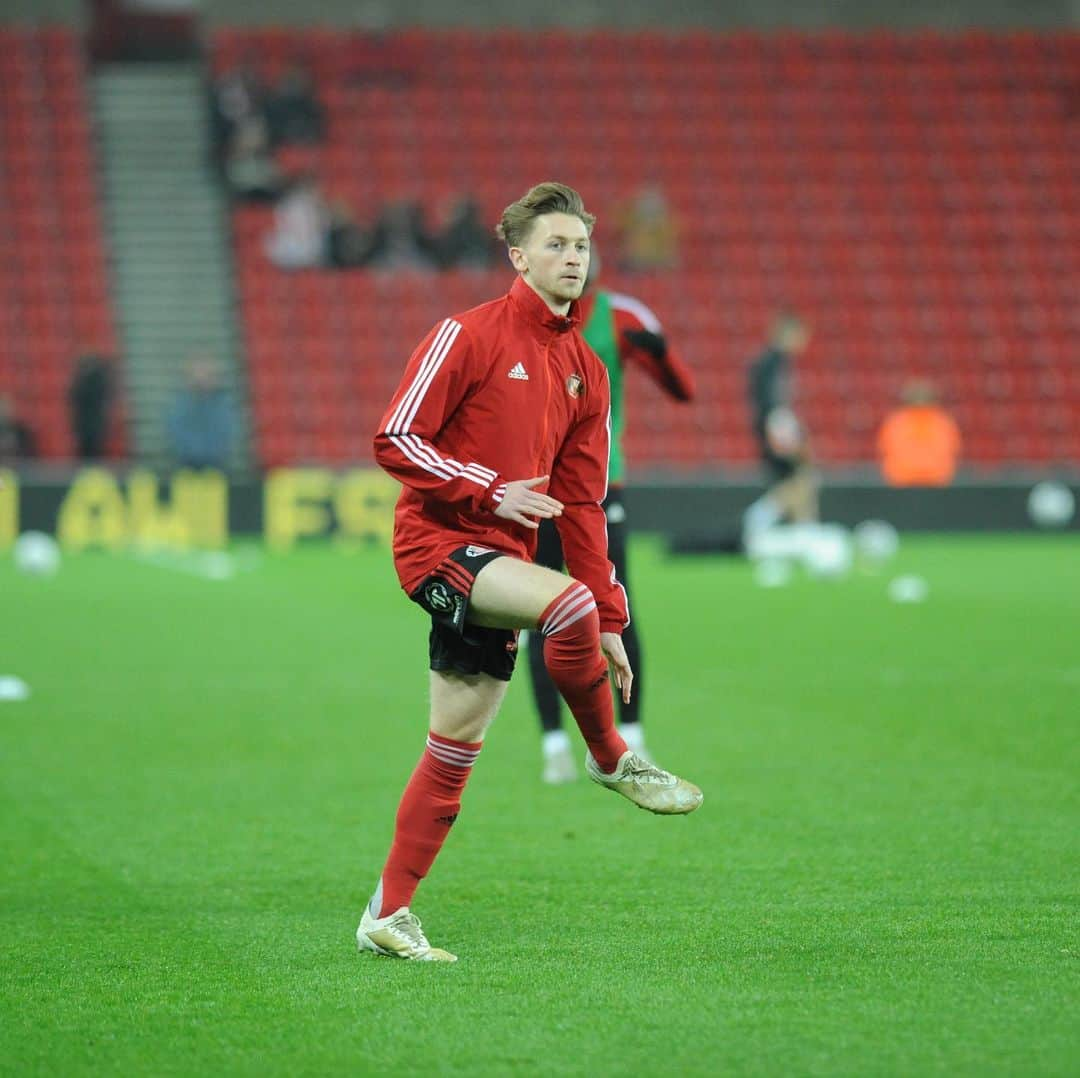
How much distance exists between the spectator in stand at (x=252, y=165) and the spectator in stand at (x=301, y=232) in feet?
0.94

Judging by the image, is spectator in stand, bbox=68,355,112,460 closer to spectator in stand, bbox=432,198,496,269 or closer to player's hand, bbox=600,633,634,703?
spectator in stand, bbox=432,198,496,269

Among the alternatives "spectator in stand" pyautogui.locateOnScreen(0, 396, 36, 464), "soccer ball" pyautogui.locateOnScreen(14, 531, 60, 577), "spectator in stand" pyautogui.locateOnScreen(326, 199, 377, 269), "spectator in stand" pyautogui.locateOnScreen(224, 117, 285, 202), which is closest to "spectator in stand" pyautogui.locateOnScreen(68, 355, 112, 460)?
"spectator in stand" pyautogui.locateOnScreen(0, 396, 36, 464)

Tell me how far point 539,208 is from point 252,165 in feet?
71.2

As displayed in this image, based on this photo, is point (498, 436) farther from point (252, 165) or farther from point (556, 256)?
point (252, 165)

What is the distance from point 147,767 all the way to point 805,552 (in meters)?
11.9

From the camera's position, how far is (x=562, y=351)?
4957 millimetres

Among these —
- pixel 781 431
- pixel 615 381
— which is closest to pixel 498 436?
pixel 615 381

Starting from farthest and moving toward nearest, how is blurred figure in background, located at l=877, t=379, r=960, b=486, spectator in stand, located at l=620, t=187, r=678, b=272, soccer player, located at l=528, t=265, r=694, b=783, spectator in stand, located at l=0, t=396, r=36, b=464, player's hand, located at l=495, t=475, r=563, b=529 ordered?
1. spectator in stand, located at l=620, t=187, r=678, b=272
2. blurred figure in background, located at l=877, t=379, r=960, b=486
3. spectator in stand, located at l=0, t=396, r=36, b=464
4. soccer player, located at l=528, t=265, r=694, b=783
5. player's hand, located at l=495, t=475, r=563, b=529

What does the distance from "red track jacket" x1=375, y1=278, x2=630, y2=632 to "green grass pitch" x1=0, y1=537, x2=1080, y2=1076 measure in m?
0.99

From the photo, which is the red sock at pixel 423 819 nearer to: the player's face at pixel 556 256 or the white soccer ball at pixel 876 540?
the player's face at pixel 556 256

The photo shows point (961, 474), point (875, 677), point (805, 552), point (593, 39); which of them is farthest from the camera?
point (593, 39)

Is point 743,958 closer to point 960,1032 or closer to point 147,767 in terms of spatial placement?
point 960,1032

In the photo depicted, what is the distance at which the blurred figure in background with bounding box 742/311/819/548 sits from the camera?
1848 centimetres

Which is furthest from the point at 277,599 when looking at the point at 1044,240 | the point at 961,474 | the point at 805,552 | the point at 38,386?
the point at 1044,240
